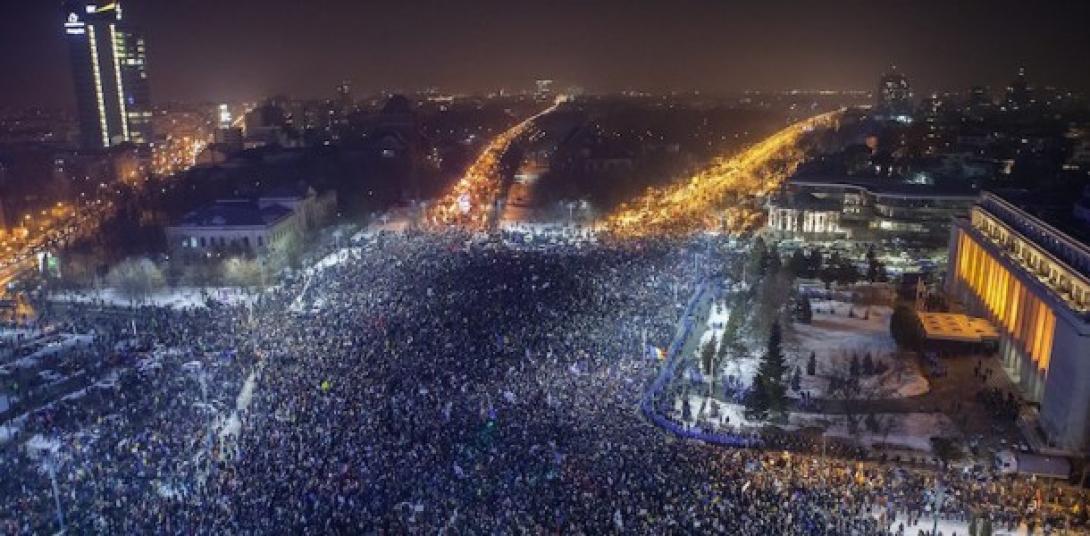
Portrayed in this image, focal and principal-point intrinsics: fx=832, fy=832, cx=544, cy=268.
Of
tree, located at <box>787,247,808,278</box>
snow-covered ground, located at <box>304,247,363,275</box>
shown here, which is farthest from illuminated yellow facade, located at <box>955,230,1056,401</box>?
snow-covered ground, located at <box>304,247,363,275</box>

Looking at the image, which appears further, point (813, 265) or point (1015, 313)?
point (813, 265)

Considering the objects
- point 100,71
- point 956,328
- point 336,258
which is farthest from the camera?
point 100,71

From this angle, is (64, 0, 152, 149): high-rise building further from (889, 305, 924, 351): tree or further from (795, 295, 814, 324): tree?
(889, 305, 924, 351): tree

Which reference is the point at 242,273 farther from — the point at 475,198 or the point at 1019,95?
the point at 1019,95

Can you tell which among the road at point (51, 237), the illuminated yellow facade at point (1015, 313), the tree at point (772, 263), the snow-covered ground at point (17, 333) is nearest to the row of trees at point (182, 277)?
the snow-covered ground at point (17, 333)

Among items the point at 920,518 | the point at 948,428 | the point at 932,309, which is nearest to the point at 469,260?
the point at 932,309

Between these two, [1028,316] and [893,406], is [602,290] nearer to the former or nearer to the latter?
[893,406]

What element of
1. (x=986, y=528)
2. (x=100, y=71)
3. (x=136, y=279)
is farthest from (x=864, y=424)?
(x=100, y=71)

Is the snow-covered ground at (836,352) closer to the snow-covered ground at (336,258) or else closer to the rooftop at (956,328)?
the rooftop at (956,328)
